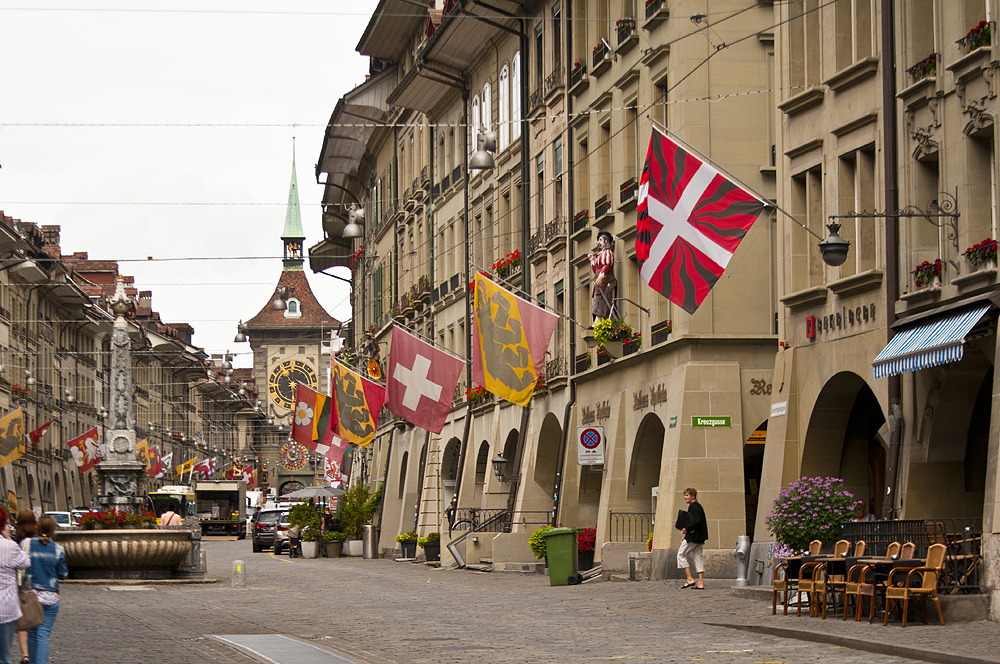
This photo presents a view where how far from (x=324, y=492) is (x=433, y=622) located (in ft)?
157

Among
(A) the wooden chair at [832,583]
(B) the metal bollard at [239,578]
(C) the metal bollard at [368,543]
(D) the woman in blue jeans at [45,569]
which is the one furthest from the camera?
(C) the metal bollard at [368,543]

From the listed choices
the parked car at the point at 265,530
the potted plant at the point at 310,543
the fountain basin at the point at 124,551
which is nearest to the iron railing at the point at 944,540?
the fountain basin at the point at 124,551

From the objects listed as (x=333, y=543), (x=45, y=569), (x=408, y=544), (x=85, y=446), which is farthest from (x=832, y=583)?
(x=85, y=446)

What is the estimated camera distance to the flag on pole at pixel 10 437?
5241 centimetres

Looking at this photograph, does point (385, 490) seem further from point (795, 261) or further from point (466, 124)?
point (795, 261)

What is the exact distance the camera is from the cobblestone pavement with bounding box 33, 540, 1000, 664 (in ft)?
51.2

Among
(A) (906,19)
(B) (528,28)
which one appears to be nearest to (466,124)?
(B) (528,28)

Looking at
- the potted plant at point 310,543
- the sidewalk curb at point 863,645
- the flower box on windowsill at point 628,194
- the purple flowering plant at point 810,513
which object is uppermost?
the flower box on windowsill at point 628,194

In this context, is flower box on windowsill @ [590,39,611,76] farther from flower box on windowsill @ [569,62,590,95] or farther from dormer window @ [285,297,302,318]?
dormer window @ [285,297,302,318]

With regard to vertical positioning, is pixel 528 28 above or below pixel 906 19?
above

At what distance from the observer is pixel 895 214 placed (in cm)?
2031

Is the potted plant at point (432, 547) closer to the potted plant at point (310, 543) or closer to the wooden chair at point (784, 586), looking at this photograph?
the potted plant at point (310, 543)

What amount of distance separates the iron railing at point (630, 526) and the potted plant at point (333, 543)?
86.0 feet

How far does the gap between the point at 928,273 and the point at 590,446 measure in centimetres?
1395
